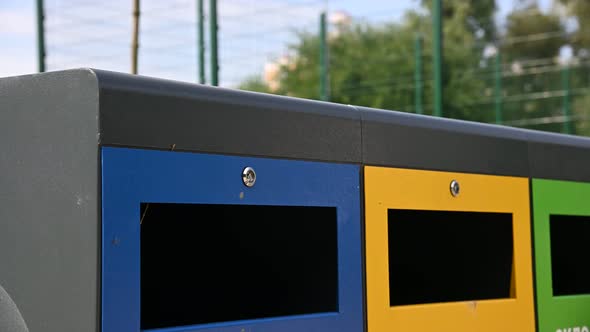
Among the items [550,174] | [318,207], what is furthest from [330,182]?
[550,174]

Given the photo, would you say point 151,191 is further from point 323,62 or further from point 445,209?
point 323,62

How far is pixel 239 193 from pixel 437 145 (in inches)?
41.3

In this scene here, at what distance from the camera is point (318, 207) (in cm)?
363

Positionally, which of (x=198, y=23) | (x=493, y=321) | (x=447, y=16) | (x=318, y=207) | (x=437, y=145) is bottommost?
(x=493, y=321)

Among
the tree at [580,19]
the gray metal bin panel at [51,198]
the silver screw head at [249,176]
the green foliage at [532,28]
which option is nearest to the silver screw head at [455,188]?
the silver screw head at [249,176]

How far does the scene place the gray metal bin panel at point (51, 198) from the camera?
9.08 feet

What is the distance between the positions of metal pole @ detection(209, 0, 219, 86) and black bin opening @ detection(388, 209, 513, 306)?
5456 mm

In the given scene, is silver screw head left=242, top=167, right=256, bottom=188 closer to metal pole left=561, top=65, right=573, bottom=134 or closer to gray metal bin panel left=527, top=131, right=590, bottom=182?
gray metal bin panel left=527, top=131, right=590, bottom=182

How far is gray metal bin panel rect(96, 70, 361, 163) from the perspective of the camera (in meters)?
2.85

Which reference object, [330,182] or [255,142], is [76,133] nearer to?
[255,142]

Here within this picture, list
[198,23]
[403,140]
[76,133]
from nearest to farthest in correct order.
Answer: [76,133], [403,140], [198,23]

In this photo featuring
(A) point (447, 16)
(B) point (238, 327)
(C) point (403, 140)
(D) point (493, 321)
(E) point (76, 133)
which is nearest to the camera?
(E) point (76, 133)

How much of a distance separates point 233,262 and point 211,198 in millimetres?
1006

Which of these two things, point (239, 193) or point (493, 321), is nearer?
point (239, 193)
